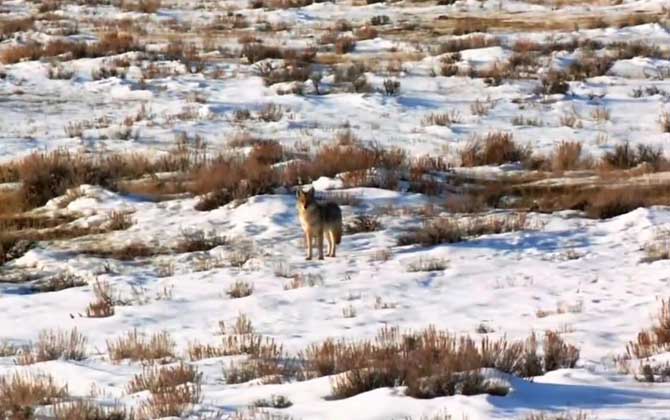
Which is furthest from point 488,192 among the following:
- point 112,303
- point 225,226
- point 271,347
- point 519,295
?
point 271,347

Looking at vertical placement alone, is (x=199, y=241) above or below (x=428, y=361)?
below

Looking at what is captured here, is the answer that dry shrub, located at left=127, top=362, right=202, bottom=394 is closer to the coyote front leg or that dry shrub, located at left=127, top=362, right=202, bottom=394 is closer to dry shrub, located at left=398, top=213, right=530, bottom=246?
the coyote front leg

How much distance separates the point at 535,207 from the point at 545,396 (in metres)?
7.29

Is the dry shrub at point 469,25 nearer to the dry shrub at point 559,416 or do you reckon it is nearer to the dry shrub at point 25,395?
the dry shrub at point 25,395

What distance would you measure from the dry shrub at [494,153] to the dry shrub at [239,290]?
575 centimetres

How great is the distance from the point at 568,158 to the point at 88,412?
10.1 metres

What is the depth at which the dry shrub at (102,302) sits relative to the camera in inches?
389

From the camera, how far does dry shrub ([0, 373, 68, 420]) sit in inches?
252

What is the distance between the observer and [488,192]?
553 inches

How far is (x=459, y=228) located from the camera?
12281 mm

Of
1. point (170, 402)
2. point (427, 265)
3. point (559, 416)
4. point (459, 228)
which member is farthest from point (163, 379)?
point (459, 228)

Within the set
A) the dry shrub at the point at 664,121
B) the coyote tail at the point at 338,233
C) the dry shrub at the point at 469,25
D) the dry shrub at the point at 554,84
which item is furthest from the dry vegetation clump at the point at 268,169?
the dry shrub at the point at 469,25

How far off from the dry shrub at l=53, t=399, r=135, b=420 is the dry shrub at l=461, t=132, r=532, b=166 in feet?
32.0

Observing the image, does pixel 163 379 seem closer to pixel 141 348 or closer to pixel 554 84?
pixel 141 348
